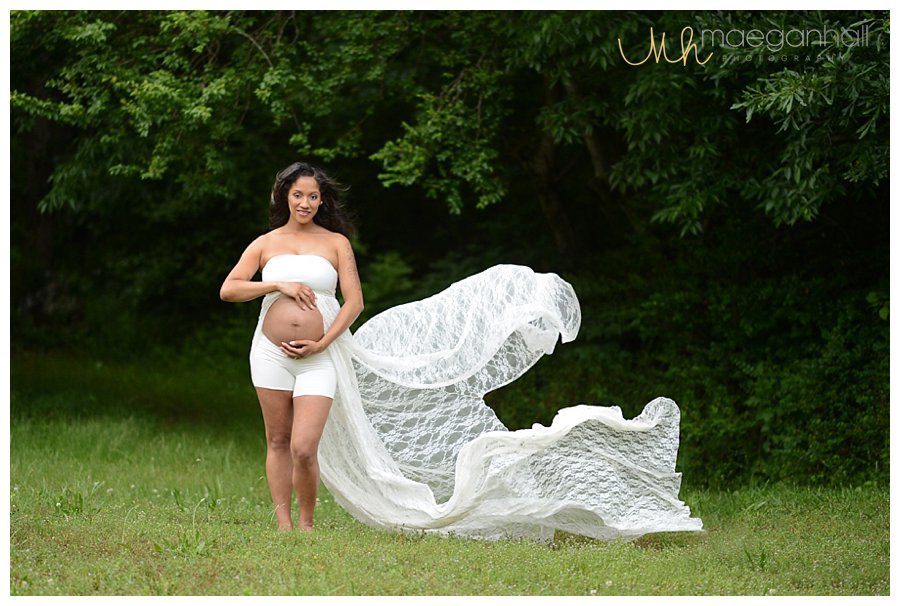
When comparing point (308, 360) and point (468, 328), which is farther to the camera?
point (468, 328)

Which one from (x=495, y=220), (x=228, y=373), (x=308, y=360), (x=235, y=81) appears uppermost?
(x=235, y=81)

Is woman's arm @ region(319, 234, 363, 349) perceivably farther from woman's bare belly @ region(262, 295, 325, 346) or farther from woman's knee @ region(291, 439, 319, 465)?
woman's knee @ region(291, 439, 319, 465)

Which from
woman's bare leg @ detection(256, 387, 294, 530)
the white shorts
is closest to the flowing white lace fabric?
the white shorts

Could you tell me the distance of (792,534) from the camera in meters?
6.91

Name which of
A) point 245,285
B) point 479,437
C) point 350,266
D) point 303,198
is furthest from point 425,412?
point 303,198

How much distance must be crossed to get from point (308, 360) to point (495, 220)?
805cm

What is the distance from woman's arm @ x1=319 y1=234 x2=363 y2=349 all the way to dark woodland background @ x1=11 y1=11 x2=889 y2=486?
278 centimetres

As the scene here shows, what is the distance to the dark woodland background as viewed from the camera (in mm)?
7996

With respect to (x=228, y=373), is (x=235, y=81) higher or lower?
higher

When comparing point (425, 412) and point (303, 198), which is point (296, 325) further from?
point (425, 412)

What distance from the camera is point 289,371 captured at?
608cm

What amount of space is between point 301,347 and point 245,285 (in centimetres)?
45

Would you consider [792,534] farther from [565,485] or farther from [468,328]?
[468,328]

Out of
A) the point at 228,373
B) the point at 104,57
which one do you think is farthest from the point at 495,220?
the point at 104,57
